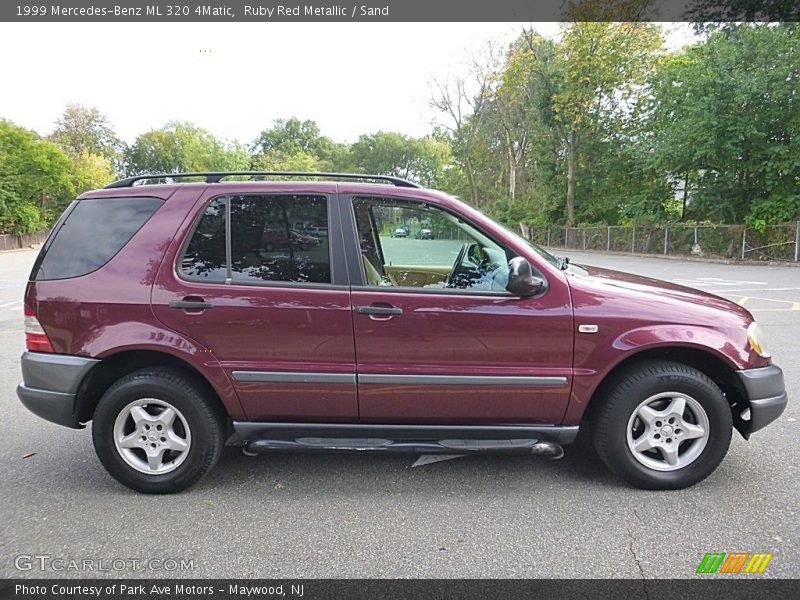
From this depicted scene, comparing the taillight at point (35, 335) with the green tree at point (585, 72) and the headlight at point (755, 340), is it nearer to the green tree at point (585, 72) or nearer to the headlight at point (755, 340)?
the headlight at point (755, 340)

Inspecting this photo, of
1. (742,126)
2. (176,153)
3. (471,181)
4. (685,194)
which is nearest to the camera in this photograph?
(742,126)

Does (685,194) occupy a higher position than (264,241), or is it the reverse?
(685,194)

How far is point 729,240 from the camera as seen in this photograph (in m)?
21.0

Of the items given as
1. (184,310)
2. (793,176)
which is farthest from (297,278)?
(793,176)

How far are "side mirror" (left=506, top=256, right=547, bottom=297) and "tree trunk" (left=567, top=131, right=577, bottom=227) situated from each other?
1240 inches

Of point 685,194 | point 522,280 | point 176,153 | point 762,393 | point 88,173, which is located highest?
point 176,153

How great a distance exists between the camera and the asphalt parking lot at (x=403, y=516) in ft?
8.00

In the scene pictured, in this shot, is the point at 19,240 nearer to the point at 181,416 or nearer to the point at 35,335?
the point at 35,335

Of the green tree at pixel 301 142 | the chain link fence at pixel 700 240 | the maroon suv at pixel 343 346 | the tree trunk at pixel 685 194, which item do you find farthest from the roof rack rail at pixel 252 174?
the green tree at pixel 301 142

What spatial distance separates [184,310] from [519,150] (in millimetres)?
43372

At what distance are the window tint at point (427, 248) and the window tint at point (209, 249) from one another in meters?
0.84

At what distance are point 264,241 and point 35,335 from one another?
1.54m

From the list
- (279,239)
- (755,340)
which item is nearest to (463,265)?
(279,239)

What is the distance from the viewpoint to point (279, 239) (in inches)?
121
